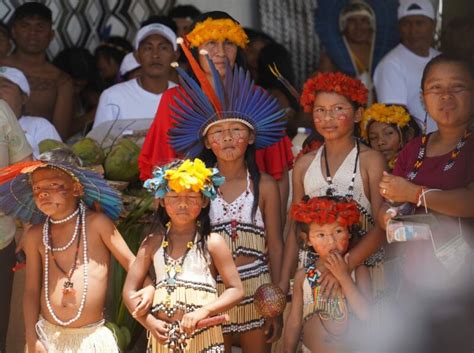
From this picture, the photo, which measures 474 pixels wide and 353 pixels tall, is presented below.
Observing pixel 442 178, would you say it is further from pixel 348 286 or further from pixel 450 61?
pixel 348 286

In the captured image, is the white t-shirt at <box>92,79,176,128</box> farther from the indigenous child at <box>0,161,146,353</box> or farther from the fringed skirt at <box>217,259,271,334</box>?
the fringed skirt at <box>217,259,271,334</box>

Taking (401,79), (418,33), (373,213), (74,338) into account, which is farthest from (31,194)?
(418,33)

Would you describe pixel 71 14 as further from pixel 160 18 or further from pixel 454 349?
pixel 454 349

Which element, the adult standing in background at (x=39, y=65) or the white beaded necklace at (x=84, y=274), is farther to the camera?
the adult standing in background at (x=39, y=65)

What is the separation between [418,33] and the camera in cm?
775

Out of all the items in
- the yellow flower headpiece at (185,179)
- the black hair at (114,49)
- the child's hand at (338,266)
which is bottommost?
the child's hand at (338,266)

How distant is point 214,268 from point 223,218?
0.37 m

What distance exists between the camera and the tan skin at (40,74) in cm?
785

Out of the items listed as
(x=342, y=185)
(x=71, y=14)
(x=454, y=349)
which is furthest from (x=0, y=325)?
(x=71, y=14)

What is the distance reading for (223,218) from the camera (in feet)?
18.0

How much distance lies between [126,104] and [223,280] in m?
2.47

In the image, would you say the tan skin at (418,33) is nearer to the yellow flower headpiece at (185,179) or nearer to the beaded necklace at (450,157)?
the beaded necklace at (450,157)

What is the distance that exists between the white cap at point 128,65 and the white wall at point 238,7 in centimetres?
73

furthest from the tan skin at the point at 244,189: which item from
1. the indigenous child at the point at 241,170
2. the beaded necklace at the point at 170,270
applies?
the beaded necklace at the point at 170,270
